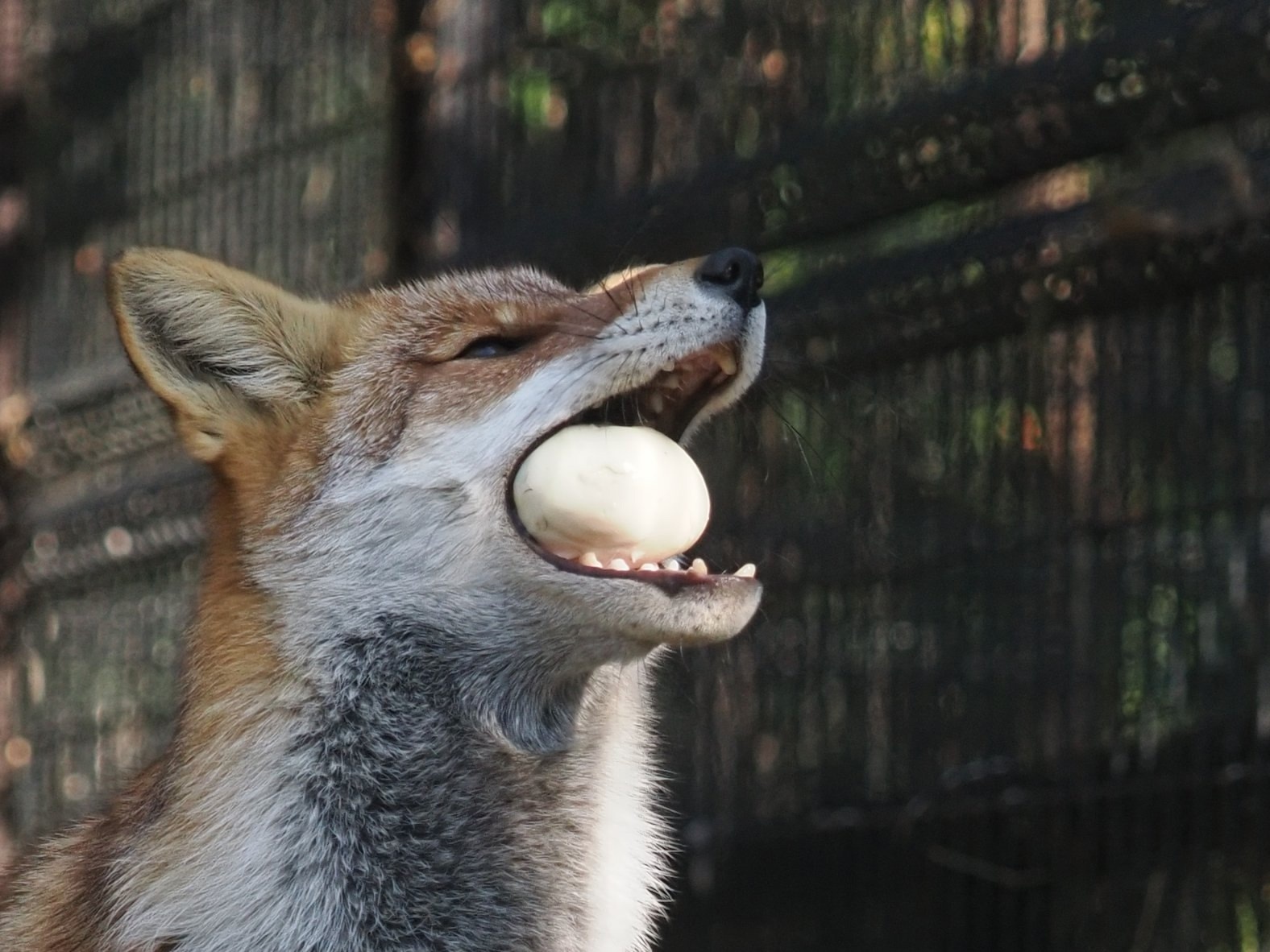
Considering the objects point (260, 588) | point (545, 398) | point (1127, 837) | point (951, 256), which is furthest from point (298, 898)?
point (951, 256)

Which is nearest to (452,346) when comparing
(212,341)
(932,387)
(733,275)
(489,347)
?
(489,347)

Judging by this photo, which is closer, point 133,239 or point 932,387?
point 932,387

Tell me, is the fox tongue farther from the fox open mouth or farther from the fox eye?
the fox eye

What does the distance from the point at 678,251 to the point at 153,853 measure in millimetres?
3350

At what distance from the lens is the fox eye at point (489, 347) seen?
3686mm

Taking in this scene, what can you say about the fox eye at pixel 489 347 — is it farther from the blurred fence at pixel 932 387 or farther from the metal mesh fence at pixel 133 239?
the metal mesh fence at pixel 133 239

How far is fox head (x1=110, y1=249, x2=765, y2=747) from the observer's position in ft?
10.9

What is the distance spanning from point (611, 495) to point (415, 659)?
59 cm

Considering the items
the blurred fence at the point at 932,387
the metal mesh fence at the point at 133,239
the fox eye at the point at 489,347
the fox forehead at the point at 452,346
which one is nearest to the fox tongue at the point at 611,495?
the fox forehead at the point at 452,346

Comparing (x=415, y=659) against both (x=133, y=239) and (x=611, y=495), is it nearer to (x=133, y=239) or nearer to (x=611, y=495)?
(x=611, y=495)

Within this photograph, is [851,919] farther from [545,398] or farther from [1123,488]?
[545,398]

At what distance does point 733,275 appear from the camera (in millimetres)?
3396

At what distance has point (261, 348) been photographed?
3785mm

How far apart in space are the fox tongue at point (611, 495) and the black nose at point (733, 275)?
0.33 meters
